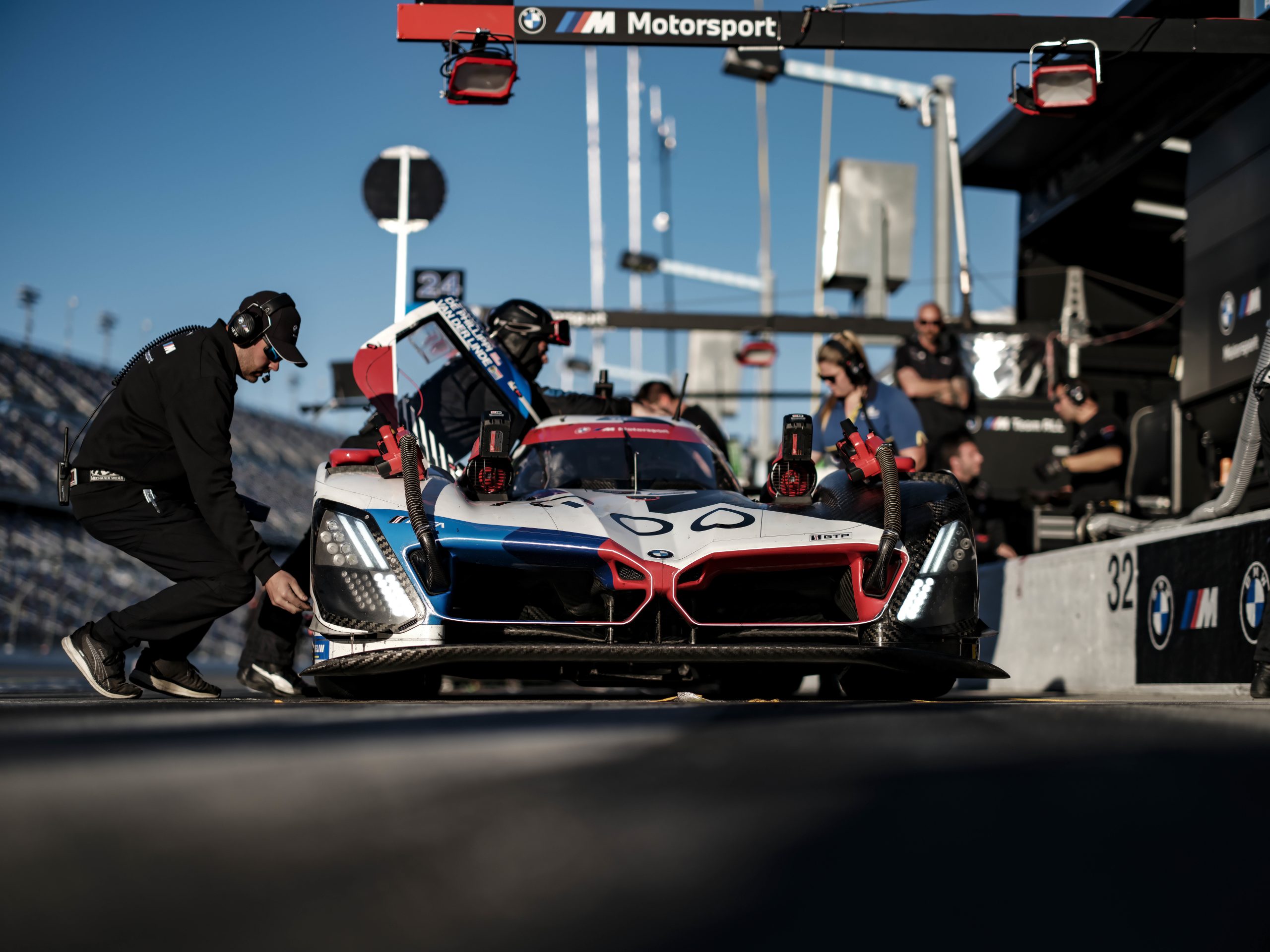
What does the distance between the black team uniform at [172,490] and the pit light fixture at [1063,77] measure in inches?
282

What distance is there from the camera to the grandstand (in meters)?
16.7

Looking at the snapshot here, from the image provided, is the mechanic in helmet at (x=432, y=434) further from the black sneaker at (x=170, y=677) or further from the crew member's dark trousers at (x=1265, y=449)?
the crew member's dark trousers at (x=1265, y=449)

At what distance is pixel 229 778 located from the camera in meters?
1.55

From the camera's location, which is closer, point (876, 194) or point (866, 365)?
point (866, 365)

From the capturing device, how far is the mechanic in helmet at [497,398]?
6.14m

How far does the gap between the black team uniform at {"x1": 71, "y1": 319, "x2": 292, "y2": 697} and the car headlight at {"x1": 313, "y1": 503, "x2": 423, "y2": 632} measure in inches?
8.2

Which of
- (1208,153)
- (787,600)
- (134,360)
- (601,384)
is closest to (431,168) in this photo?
(601,384)

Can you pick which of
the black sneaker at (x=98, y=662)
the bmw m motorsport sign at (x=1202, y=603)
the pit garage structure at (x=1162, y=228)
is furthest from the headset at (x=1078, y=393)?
the black sneaker at (x=98, y=662)

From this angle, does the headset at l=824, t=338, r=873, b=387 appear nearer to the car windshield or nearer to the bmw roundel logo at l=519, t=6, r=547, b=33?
the car windshield

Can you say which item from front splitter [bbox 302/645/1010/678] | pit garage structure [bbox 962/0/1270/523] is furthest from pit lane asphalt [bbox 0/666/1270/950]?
pit garage structure [bbox 962/0/1270/523]

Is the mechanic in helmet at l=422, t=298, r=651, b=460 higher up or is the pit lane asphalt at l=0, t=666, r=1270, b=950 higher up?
the mechanic in helmet at l=422, t=298, r=651, b=460

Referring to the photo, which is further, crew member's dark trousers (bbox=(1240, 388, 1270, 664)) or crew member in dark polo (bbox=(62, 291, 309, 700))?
crew member's dark trousers (bbox=(1240, 388, 1270, 664))

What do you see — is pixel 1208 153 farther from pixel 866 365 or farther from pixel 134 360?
pixel 134 360

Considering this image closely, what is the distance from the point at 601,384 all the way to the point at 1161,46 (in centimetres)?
531
